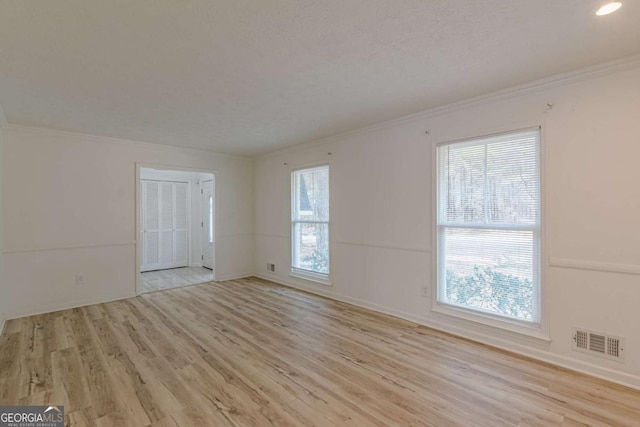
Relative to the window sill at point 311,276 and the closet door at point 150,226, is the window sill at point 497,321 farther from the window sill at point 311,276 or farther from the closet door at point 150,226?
the closet door at point 150,226

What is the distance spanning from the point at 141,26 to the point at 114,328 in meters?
3.27

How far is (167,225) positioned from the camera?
7.21 metres

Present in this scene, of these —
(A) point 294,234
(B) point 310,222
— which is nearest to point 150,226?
(A) point 294,234

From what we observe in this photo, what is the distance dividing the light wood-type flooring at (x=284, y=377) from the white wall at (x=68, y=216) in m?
0.55

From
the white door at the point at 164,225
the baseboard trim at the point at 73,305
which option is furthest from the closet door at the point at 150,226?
the baseboard trim at the point at 73,305

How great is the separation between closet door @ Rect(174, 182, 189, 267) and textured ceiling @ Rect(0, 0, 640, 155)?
3872mm

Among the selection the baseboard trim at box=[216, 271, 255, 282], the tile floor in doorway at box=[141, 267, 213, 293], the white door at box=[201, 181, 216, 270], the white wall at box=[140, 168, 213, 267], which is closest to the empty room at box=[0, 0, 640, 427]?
the tile floor in doorway at box=[141, 267, 213, 293]

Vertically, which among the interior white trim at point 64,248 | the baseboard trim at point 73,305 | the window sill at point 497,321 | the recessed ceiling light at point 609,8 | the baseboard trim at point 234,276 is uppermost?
the recessed ceiling light at point 609,8

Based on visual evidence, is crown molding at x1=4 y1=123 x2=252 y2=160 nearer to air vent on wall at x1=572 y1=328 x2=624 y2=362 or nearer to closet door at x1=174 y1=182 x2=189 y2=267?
closet door at x1=174 y1=182 x2=189 y2=267

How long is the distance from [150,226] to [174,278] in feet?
4.95

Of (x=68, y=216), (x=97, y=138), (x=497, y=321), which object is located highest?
(x=97, y=138)

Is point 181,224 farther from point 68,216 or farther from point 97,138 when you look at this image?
point 97,138

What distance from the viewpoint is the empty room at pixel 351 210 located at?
1.98 meters

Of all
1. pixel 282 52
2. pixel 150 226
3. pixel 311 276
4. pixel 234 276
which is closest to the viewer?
pixel 282 52
